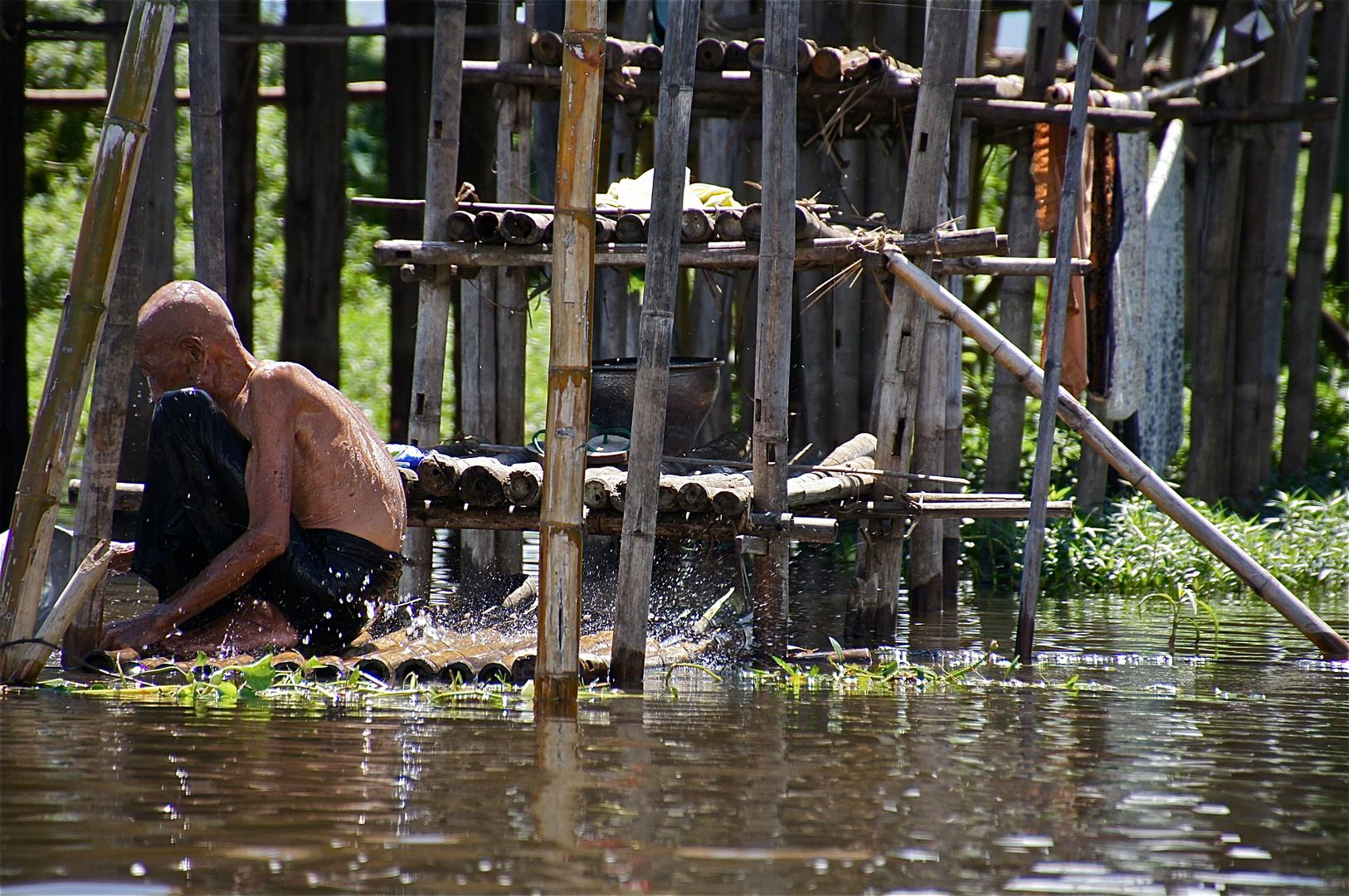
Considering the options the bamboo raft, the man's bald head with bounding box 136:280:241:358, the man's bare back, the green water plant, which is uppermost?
the man's bald head with bounding box 136:280:241:358

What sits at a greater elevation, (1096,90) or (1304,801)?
(1096,90)

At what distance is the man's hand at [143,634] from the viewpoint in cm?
512

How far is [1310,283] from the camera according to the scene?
1118 cm

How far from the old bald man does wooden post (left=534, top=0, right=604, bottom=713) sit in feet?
3.82

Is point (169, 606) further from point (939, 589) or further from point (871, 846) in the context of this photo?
point (939, 589)

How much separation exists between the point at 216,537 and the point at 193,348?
2.17 ft

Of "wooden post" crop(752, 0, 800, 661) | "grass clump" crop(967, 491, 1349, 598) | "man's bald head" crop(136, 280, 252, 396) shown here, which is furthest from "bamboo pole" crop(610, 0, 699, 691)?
"grass clump" crop(967, 491, 1349, 598)

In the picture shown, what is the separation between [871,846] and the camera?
326 cm

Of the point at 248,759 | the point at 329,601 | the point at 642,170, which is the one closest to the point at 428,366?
the point at 329,601

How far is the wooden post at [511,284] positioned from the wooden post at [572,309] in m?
3.15

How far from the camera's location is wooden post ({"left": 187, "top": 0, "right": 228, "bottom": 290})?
5.89m

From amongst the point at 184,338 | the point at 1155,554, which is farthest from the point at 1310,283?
the point at 184,338

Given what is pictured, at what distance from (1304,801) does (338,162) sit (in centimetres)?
945

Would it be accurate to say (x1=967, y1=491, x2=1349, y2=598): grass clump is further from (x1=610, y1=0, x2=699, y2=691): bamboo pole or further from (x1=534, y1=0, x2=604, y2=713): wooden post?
(x1=534, y1=0, x2=604, y2=713): wooden post
